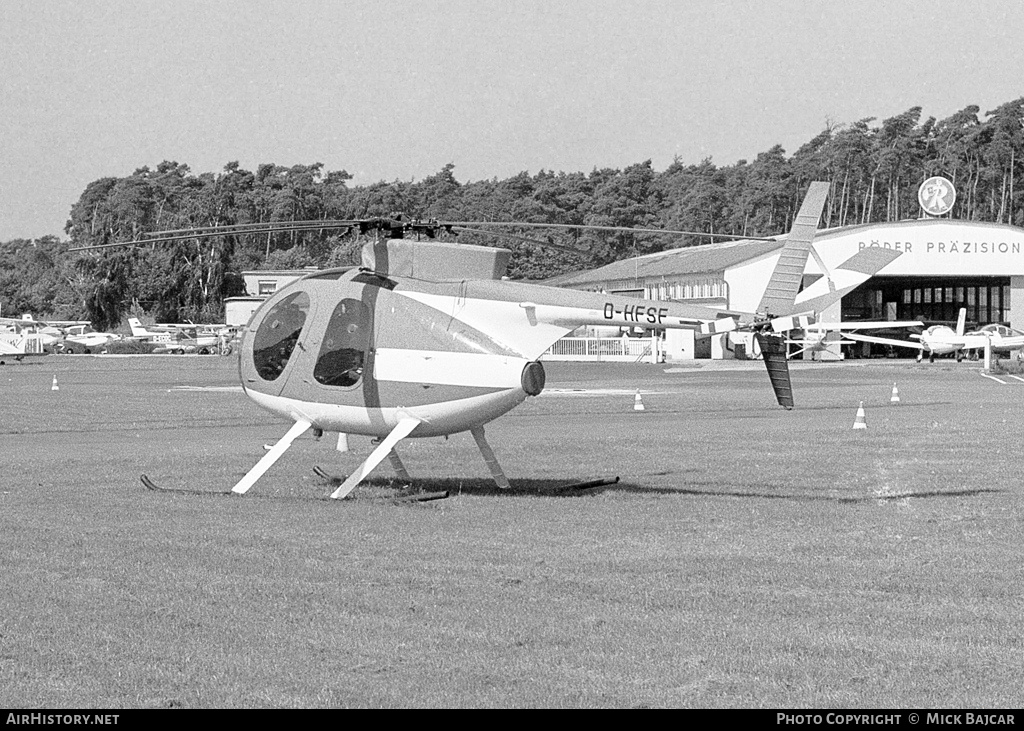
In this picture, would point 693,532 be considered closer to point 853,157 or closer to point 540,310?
point 540,310

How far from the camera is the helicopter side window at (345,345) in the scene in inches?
663

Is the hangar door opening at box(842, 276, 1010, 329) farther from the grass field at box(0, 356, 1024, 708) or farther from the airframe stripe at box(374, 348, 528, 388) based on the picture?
the airframe stripe at box(374, 348, 528, 388)

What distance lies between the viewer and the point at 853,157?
507 ft

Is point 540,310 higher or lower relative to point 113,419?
higher

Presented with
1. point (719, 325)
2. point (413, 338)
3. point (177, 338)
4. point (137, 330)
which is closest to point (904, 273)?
point (177, 338)

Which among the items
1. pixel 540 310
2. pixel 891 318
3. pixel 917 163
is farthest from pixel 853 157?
pixel 540 310

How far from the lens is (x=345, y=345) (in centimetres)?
1694

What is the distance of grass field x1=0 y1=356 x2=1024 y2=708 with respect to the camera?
7.96 metres

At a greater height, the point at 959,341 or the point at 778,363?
the point at 778,363

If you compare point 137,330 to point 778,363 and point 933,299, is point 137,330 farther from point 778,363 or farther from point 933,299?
point 778,363

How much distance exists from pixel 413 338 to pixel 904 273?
7067 centimetres

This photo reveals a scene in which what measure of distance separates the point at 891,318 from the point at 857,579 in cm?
9118

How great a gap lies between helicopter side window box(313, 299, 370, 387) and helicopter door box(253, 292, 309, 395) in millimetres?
437

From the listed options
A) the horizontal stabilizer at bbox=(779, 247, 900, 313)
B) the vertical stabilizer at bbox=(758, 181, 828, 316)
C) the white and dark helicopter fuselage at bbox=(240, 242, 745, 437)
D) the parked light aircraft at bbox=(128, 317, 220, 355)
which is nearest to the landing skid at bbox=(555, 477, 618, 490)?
the white and dark helicopter fuselage at bbox=(240, 242, 745, 437)
